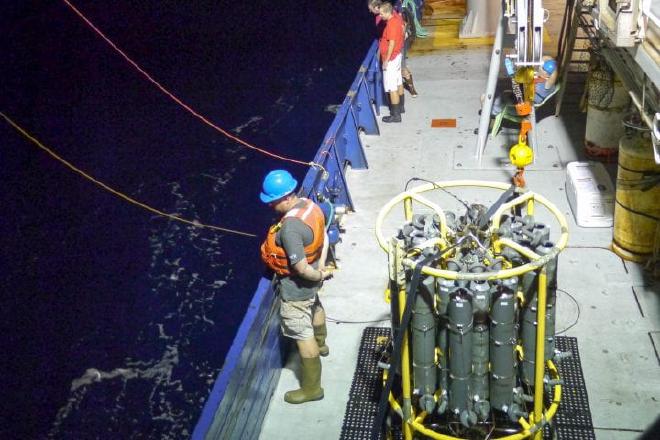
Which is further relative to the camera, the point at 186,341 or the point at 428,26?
the point at 428,26

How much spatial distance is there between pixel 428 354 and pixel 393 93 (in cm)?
681

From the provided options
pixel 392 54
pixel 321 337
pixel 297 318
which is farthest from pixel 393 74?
pixel 297 318

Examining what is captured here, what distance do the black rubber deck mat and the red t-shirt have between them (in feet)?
18.9

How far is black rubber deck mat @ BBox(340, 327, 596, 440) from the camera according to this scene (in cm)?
482

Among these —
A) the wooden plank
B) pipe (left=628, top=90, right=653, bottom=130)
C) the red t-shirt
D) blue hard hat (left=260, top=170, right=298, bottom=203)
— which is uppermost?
blue hard hat (left=260, top=170, right=298, bottom=203)

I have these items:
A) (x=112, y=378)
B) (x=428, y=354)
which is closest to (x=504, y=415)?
(x=428, y=354)

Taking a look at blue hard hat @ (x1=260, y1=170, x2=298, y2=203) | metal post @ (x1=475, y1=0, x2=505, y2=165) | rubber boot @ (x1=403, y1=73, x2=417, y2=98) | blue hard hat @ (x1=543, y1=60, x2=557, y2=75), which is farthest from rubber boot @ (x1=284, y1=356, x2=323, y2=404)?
rubber boot @ (x1=403, y1=73, x2=417, y2=98)

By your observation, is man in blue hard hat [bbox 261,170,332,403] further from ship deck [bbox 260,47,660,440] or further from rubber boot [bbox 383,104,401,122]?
rubber boot [bbox 383,104,401,122]

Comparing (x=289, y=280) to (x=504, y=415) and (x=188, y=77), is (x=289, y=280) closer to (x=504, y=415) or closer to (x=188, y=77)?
(x=504, y=415)

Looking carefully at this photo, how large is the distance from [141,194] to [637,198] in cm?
1189

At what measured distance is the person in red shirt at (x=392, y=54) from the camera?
971 cm

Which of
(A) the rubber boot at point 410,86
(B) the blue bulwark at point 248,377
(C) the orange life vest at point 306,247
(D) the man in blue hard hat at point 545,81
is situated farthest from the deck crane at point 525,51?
(A) the rubber boot at point 410,86

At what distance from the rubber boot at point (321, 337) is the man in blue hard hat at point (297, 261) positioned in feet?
1.03

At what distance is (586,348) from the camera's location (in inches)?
220
